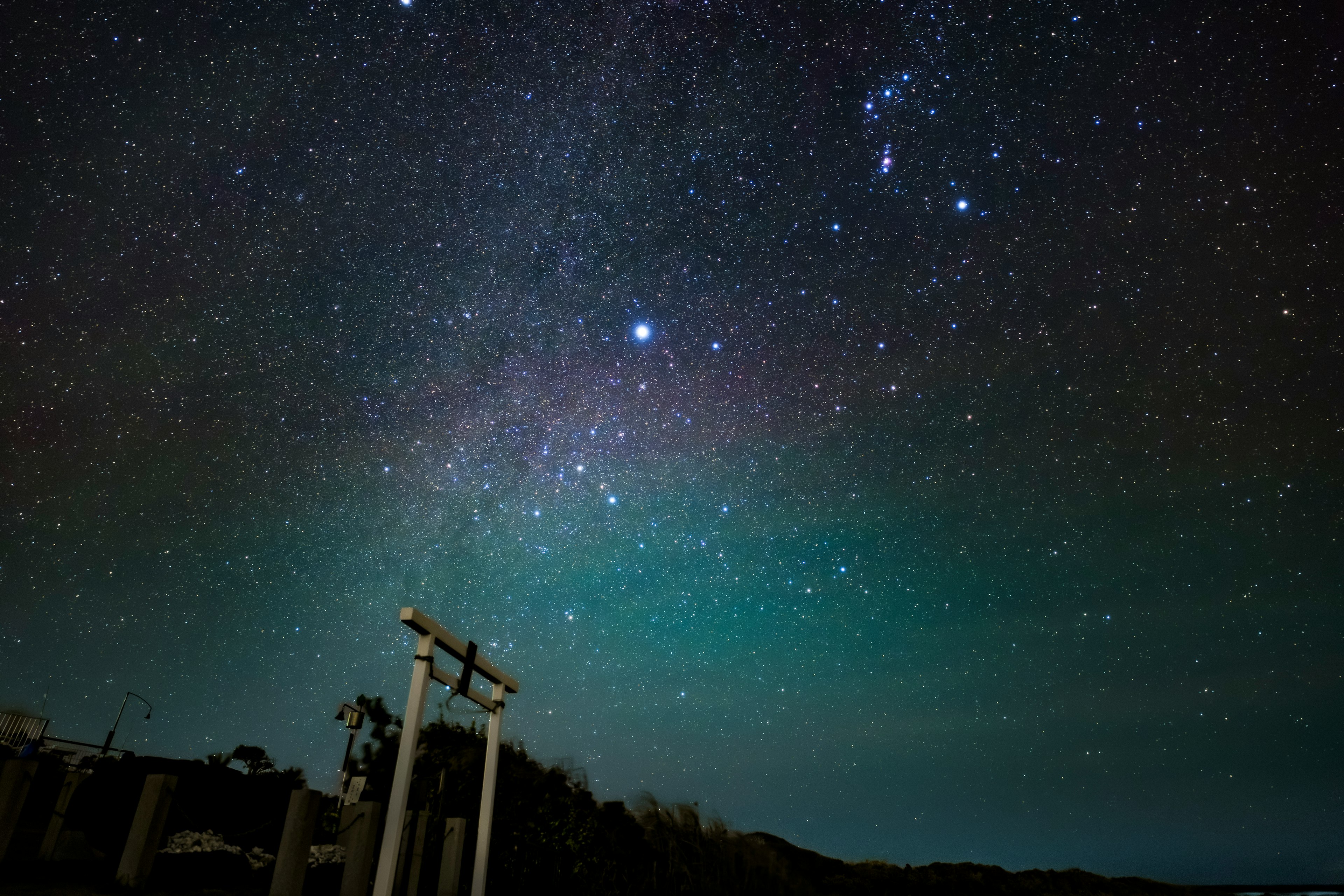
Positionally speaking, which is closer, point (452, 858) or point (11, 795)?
point (11, 795)

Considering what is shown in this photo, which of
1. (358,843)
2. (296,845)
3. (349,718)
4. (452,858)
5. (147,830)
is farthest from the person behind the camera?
(349,718)

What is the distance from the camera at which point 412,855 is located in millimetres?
9312

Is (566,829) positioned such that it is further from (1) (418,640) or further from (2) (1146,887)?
(2) (1146,887)

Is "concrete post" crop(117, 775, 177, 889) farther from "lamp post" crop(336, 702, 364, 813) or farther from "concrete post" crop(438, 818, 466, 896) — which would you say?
"lamp post" crop(336, 702, 364, 813)

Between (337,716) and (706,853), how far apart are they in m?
8.60

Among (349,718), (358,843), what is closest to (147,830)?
(358,843)

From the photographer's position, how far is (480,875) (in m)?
9.02

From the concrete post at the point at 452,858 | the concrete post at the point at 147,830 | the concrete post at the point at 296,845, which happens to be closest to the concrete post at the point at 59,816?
the concrete post at the point at 147,830

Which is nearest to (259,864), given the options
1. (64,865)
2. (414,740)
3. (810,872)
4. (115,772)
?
(64,865)

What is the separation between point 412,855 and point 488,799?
44.9 inches

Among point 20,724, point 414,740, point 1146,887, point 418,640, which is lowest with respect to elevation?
point 1146,887

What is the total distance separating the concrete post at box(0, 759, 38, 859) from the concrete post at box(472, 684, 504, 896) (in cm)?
501

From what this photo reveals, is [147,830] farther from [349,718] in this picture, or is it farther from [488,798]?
[349,718]

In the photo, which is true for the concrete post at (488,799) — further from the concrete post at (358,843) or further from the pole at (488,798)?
the concrete post at (358,843)
